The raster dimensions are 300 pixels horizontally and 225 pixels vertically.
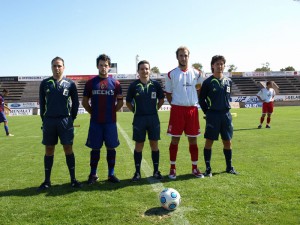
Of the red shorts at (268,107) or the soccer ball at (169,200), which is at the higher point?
the red shorts at (268,107)

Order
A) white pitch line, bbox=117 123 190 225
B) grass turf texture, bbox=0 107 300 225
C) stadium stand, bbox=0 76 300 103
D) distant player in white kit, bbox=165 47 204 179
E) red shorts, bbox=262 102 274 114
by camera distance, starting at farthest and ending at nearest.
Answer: stadium stand, bbox=0 76 300 103, red shorts, bbox=262 102 274 114, distant player in white kit, bbox=165 47 204 179, grass turf texture, bbox=0 107 300 225, white pitch line, bbox=117 123 190 225

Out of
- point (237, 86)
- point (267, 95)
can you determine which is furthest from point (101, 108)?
point (237, 86)

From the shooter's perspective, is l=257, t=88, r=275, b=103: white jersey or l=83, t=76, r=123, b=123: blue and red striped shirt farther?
l=257, t=88, r=275, b=103: white jersey

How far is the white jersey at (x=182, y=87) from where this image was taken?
18.1 ft

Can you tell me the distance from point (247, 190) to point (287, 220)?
111 cm

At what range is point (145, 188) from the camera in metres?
4.84

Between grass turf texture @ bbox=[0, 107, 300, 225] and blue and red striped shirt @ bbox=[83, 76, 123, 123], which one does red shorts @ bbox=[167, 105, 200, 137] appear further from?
blue and red striped shirt @ bbox=[83, 76, 123, 123]

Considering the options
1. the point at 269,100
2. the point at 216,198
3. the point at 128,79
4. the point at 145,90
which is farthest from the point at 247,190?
the point at 128,79

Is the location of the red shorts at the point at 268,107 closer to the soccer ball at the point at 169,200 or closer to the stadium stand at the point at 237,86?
the soccer ball at the point at 169,200

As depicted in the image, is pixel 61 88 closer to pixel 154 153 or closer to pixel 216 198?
pixel 154 153

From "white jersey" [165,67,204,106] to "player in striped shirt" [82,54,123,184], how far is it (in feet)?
3.10

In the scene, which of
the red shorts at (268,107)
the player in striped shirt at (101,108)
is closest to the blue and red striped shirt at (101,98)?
the player in striped shirt at (101,108)

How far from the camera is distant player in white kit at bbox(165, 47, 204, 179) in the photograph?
18.1 ft

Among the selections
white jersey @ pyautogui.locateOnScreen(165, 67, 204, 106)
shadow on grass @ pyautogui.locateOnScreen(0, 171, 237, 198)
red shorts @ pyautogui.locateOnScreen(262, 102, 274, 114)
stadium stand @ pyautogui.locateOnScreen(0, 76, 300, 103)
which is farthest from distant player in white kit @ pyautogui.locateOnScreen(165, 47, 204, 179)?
stadium stand @ pyautogui.locateOnScreen(0, 76, 300, 103)
